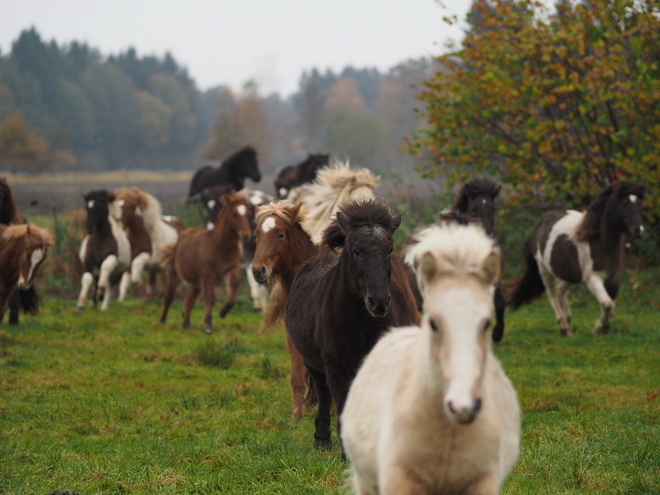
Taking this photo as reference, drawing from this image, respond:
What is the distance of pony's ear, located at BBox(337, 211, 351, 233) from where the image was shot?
17.3 ft

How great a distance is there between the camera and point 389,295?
15.9 ft

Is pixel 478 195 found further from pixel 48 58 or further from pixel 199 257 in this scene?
pixel 48 58

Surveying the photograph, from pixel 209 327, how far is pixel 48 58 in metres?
84.4

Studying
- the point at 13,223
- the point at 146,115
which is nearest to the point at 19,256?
the point at 13,223

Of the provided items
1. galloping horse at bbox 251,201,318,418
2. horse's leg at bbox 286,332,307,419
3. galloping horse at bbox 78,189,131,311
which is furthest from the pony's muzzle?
galloping horse at bbox 78,189,131,311

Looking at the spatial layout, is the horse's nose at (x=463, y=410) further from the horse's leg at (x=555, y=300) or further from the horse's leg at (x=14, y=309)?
the horse's leg at (x=14, y=309)

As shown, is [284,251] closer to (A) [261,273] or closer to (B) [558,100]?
(A) [261,273]

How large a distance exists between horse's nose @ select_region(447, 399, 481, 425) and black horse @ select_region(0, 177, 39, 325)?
1059 cm

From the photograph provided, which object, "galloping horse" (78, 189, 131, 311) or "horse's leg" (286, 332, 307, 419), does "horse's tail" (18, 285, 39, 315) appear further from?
"horse's leg" (286, 332, 307, 419)

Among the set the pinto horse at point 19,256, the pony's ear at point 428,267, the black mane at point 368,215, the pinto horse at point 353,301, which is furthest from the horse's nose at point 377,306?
the pinto horse at point 19,256

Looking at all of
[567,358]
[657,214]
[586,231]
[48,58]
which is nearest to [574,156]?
[657,214]

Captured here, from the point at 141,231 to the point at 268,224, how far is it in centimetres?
867

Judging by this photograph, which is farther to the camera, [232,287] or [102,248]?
[102,248]

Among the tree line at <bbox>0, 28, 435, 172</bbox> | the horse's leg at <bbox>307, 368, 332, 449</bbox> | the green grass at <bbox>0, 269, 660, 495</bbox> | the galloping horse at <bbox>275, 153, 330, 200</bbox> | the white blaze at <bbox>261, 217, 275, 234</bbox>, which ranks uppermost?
the tree line at <bbox>0, 28, 435, 172</bbox>
